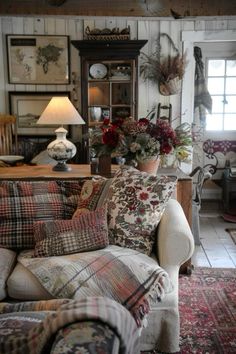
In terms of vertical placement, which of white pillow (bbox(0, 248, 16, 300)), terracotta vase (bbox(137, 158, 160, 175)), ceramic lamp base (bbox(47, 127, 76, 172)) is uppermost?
ceramic lamp base (bbox(47, 127, 76, 172))

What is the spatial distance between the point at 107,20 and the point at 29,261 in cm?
360

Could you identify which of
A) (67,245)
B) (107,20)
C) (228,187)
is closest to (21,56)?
(107,20)

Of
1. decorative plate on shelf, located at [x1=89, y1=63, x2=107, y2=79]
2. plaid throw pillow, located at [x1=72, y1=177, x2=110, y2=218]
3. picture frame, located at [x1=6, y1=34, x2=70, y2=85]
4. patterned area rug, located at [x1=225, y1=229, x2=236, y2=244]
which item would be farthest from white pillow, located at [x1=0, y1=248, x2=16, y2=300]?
picture frame, located at [x1=6, y1=34, x2=70, y2=85]

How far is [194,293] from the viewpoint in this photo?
8.85ft

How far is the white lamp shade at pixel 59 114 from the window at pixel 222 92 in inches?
113

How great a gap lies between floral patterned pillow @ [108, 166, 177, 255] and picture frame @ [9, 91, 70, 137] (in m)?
2.86

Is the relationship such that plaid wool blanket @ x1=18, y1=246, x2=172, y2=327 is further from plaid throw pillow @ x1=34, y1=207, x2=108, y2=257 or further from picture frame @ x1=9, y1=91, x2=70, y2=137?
picture frame @ x1=9, y1=91, x2=70, y2=137

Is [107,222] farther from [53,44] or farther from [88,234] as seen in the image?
[53,44]

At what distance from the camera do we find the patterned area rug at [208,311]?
2109 mm

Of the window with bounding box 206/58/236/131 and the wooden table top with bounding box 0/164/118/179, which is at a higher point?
the window with bounding box 206/58/236/131

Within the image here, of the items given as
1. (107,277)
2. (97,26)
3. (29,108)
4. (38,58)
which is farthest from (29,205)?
(97,26)

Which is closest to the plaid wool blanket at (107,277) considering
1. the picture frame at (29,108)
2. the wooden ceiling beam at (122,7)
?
the picture frame at (29,108)

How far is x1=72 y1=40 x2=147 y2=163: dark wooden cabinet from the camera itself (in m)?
4.44

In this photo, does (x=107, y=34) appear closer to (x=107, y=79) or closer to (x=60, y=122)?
(x=107, y=79)
